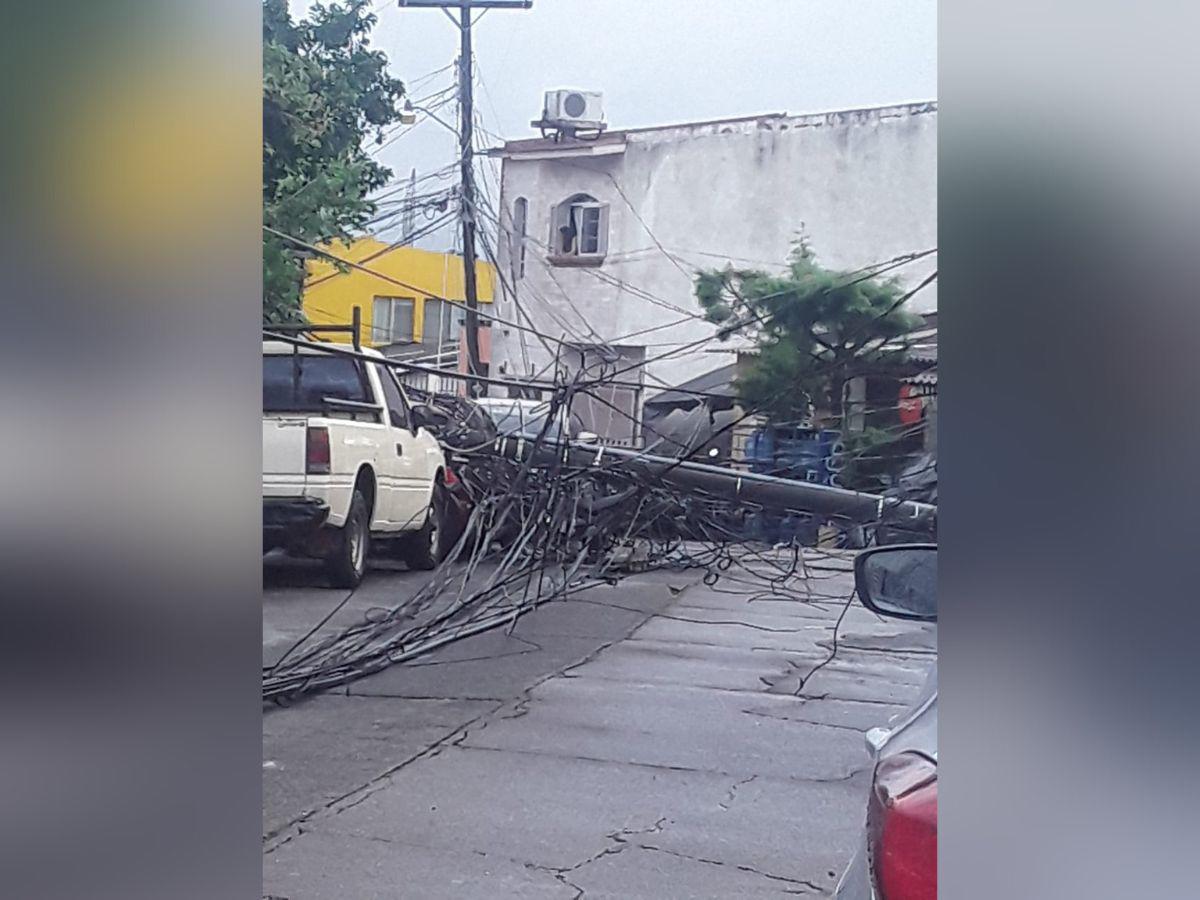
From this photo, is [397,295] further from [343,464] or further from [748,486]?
[748,486]

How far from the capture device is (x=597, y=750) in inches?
109

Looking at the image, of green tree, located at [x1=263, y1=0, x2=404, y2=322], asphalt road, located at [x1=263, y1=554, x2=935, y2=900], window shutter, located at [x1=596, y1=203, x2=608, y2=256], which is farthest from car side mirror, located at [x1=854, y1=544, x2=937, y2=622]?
green tree, located at [x1=263, y1=0, x2=404, y2=322]

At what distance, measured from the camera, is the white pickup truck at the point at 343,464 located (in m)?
2.92

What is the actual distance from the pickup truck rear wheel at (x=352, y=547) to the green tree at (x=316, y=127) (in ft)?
1.77

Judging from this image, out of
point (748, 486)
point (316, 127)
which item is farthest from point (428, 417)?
point (748, 486)

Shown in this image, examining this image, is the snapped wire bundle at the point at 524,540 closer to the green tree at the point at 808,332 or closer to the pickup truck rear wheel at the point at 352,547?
the pickup truck rear wheel at the point at 352,547

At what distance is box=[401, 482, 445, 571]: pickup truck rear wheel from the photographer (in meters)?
3.16

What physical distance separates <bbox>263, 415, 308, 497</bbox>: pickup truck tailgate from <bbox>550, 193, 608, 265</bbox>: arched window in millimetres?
806

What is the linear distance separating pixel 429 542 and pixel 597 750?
78cm

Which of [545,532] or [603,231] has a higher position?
[603,231]

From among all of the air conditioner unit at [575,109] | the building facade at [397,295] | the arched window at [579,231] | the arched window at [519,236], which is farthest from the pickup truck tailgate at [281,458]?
the air conditioner unit at [575,109]

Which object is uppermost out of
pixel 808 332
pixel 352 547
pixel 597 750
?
pixel 808 332
